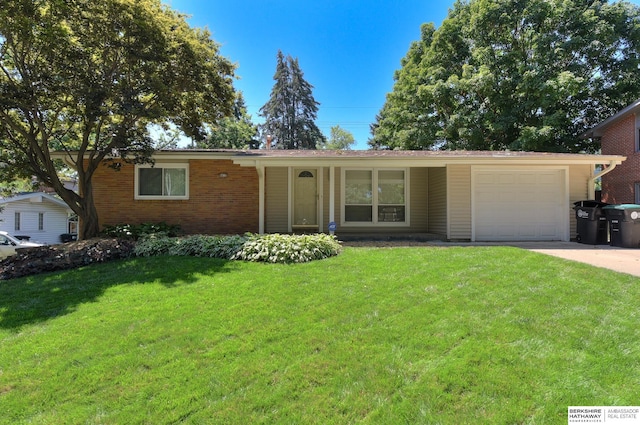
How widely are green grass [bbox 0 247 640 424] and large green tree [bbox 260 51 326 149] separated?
30.1m

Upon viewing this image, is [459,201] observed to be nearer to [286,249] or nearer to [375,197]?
[375,197]

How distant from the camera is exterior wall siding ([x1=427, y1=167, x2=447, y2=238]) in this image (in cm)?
1041

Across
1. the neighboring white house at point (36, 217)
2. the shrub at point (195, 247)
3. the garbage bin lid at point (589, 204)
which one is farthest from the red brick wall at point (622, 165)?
the neighboring white house at point (36, 217)

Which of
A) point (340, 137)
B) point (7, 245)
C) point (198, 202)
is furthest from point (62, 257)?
point (340, 137)

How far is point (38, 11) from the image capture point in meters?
7.24

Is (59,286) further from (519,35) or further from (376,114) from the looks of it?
(376,114)

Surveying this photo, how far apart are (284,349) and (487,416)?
1708 mm

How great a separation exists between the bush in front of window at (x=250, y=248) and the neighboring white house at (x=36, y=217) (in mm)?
18146

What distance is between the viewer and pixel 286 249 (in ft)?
21.9

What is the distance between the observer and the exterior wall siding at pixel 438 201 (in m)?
10.4

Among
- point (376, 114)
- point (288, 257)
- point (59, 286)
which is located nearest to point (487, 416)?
point (288, 257)

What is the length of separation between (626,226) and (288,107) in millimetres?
29523

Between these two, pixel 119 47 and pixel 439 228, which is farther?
pixel 439 228

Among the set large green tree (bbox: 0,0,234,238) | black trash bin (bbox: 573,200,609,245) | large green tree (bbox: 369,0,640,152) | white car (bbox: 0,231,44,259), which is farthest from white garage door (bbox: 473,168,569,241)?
white car (bbox: 0,231,44,259)
